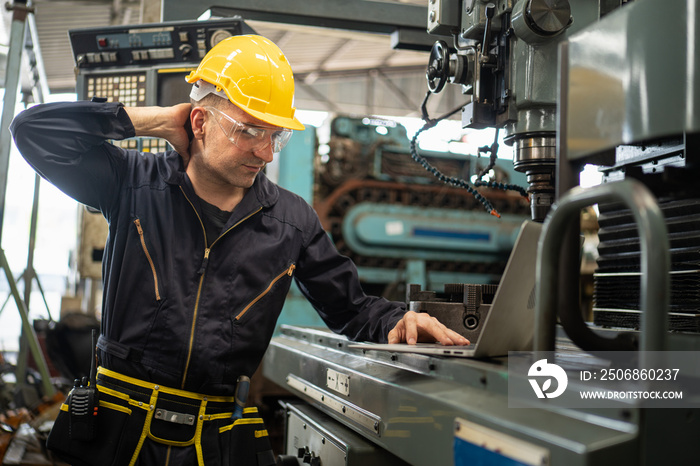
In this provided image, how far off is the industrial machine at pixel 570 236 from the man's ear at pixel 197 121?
1.92ft

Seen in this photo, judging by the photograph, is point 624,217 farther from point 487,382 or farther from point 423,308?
point 487,382

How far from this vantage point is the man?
4.74 ft

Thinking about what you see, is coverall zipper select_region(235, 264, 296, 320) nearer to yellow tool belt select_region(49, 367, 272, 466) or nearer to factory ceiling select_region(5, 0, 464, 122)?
yellow tool belt select_region(49, 367, 272, 466)

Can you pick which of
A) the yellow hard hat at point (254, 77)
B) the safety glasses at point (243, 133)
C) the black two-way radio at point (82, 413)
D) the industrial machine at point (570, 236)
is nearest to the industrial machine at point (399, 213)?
the yellow hard hat at point (254, 77)

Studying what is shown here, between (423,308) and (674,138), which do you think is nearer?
(674,138)

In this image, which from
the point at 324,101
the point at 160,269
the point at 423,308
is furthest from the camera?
the point at 324,101

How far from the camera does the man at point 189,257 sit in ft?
4.74

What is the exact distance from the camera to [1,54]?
404 cm

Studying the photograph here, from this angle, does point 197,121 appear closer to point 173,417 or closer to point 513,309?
point 173,417

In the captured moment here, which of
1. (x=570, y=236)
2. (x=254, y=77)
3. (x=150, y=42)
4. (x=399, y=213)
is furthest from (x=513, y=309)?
(x=399, y=213)

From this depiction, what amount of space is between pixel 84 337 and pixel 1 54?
1953mm

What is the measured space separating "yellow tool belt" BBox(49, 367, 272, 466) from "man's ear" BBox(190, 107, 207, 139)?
621 mm

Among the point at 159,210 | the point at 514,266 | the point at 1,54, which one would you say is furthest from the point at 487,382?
the point at 1,54

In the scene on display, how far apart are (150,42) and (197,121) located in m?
0.82
